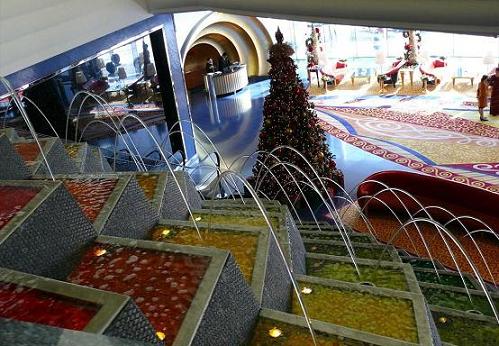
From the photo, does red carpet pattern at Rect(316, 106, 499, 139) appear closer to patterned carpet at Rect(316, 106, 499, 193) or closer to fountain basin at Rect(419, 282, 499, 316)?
patterned carpet at Rect(316, 106, 499, 193)

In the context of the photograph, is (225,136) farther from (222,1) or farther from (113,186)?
(113,186)

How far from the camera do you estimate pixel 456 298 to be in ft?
9.91

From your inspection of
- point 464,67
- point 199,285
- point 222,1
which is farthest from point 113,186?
point 464,67

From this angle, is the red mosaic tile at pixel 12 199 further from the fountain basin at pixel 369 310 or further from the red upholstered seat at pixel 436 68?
the red upholstered seat at pixel 436 68

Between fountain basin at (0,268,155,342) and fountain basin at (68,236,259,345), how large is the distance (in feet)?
0.84

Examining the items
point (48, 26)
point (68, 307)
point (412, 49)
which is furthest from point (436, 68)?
point (68, 307)

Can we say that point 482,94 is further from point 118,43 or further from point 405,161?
point 118,43

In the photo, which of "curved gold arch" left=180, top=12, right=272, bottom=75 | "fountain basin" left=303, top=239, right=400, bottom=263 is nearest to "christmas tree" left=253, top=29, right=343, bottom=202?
"fountain basin" left=303, top=239, right=400, bottom=263

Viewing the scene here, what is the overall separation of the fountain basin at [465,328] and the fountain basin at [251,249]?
37.6 inches

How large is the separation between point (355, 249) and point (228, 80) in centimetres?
1012

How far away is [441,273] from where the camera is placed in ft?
12.0

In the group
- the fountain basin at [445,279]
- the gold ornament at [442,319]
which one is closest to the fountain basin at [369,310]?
the gold ornament at [442,319]

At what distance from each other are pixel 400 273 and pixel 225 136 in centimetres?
744

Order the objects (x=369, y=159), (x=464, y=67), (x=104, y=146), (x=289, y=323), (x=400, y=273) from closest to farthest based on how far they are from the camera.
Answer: (x=289, y=323), (x=400, y=273), (x=104, y=146), (x=369, y=159), (x=464, y=67)
